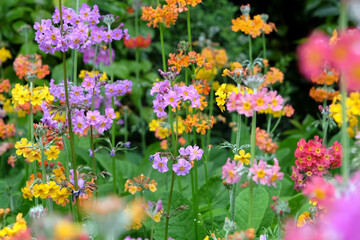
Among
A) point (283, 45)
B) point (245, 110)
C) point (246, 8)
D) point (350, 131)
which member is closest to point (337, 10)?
point (283, 45)

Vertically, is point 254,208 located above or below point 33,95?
below

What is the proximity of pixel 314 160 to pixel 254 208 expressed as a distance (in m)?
0.41

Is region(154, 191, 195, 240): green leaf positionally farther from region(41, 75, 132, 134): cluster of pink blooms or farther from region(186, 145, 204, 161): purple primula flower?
region(41, 75, 132, 134): cluster of pink blooms

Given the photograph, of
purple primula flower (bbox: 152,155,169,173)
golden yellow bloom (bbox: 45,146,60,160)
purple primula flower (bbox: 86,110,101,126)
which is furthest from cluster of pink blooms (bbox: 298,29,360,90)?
golden yellow bloom (bbox: 45,146,60,160)

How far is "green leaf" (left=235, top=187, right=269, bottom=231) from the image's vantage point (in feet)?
7.24

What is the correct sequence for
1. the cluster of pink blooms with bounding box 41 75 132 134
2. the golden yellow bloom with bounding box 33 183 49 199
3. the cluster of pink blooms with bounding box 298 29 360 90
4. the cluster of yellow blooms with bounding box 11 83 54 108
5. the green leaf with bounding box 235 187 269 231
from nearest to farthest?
the cluster of pink blooms with bounding box 298 29 360 90, the golden yellow bloom with bounding box 33 183 49 199, the cluster of pink blooms with bounding box 41 75 132 134, the cluster of yellow blooms with bounding box 11 83 54 108, the green leaf with bounding box 235 187 269 231

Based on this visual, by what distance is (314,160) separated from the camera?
6.63 feet

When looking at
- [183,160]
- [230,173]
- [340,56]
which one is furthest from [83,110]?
[340,56]

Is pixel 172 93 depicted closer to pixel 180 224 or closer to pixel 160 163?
pixel 160 163

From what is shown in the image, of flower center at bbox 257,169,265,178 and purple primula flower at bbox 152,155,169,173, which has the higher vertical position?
flower center at bbox 257,169,265,178

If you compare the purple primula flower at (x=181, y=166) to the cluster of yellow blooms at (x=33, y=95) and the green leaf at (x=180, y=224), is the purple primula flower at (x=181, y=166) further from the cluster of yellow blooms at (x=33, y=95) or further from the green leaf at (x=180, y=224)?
the cluster of yellow blooms at (x=33, y=95)

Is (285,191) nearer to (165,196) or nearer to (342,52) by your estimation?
(165,196)

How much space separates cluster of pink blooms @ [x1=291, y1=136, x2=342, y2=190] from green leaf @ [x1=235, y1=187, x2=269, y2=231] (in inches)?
9.5

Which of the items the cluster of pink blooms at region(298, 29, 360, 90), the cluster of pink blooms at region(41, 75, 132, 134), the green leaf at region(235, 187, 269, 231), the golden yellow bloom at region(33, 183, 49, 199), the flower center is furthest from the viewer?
the green leaf at region(235, 187, 269, 231)
